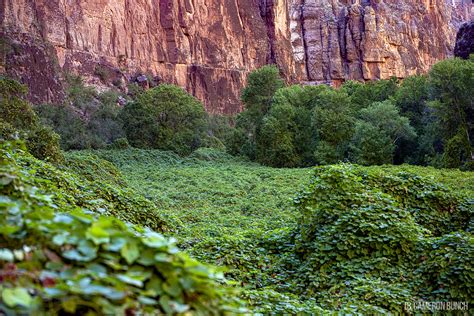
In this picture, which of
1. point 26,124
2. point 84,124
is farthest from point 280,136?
point 26,124

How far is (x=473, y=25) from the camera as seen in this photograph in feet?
101

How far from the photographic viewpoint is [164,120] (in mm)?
39625

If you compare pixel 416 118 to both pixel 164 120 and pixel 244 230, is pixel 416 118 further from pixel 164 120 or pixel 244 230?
pixel 244 230

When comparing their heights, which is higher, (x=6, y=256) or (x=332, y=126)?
(x=332, y=126)

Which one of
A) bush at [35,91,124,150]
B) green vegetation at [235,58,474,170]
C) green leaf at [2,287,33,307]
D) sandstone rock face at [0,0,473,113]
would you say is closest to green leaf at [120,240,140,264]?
green leaf at [2,287,33,307]

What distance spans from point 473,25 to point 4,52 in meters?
32.3

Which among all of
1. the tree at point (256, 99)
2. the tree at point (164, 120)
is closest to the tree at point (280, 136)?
the tree at point (256, 99)

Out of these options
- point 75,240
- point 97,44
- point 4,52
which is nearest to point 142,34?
point 97,44

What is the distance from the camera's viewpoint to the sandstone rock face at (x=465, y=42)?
3048 centimetres

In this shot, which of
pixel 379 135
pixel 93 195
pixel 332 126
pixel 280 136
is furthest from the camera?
pixel 280 136

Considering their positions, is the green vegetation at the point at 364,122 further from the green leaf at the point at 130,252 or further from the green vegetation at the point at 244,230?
the green leaf at the point at 130,252

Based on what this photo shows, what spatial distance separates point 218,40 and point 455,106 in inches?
1470

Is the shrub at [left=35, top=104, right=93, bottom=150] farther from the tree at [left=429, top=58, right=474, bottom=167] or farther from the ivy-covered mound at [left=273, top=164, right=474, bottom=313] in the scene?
the ivy-covered mound at [left=273, top=164, right=474, bottom=313]

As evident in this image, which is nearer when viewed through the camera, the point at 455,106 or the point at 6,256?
the point at 6,256
